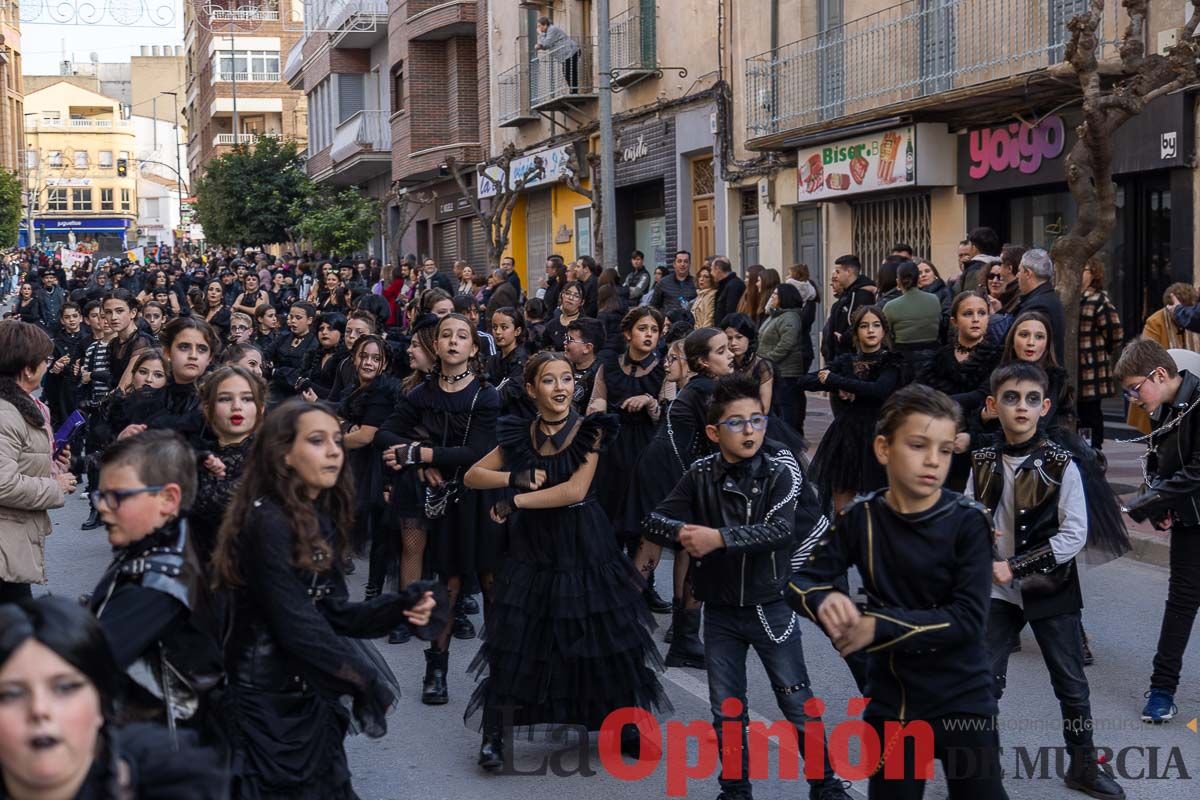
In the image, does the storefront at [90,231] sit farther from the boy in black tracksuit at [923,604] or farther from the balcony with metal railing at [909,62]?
the boy in black tracksuit at [923,604]

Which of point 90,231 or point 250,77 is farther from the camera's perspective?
point 90,231

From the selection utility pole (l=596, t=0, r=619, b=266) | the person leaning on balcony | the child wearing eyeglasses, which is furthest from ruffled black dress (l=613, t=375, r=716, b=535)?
the person leaning on balcony

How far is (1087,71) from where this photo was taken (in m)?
11.0

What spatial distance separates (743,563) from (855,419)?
3996 mm

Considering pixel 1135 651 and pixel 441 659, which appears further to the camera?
pixel 1135 651

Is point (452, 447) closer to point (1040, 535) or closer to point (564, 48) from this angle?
point (1040, 535)

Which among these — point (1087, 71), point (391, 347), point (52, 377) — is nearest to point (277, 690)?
point (391, 347)

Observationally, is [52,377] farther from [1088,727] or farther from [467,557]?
[1088,727]

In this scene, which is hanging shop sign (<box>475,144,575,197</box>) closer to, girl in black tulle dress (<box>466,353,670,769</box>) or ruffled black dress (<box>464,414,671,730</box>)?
girl in black tulle dress (<box>466,353,670,769</box>)

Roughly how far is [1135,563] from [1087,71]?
11.7 ft

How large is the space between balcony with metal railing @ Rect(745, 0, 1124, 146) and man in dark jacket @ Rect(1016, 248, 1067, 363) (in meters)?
5.27

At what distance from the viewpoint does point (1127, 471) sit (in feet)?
41.7

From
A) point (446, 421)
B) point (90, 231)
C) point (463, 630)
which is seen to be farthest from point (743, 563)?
point (90, 231)

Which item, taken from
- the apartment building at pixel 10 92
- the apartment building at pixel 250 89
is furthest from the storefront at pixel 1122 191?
the apartment building at pixel 10 92
